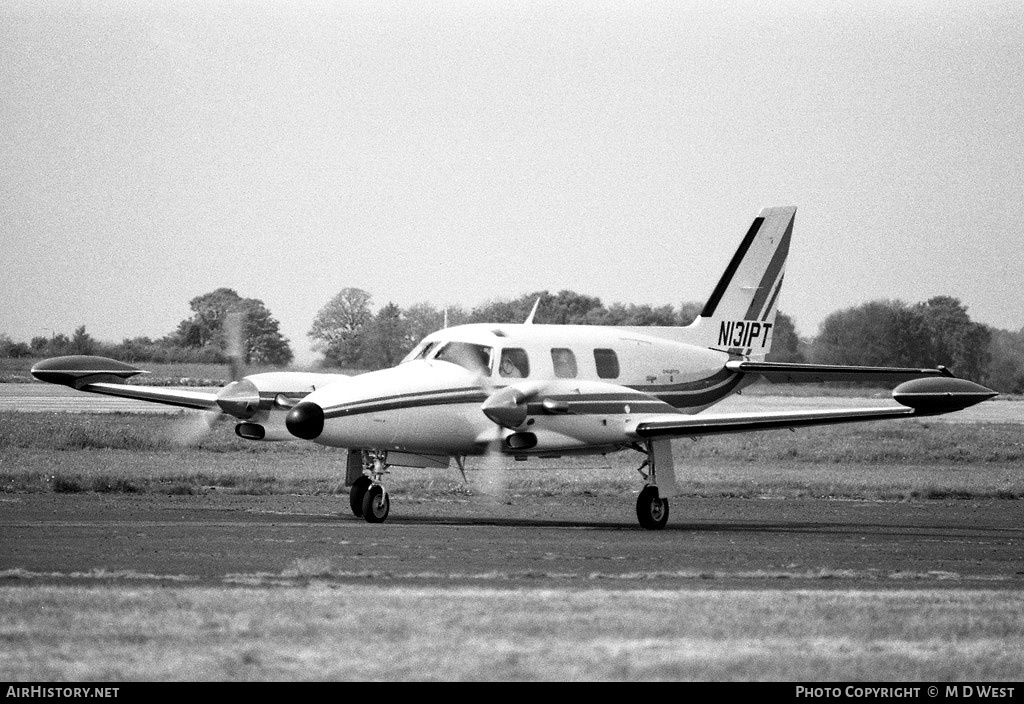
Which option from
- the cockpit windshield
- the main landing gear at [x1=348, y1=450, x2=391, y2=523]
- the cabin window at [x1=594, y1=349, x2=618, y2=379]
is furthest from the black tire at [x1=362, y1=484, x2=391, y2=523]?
the cabin window at [x1=594, y1=349, x2=618, y2=379]

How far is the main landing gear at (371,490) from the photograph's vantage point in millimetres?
23406

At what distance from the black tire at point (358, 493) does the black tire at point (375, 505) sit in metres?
0.33

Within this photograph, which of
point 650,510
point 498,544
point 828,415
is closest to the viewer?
point 498,544

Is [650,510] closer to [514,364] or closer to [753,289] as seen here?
[514,364]

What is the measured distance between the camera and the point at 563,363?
82.7ft

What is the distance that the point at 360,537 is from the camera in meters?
20.4

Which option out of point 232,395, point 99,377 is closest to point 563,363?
point 232,395

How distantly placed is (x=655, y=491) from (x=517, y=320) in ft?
103

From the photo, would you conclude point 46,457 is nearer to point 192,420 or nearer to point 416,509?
point 192,420

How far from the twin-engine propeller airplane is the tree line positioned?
108 inches

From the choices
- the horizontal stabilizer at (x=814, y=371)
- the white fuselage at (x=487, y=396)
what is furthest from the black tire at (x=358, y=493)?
the horizontal stabilizer at (x=814, y=371)

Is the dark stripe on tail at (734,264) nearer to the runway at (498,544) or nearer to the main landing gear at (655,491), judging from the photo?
the runway at (498,544)

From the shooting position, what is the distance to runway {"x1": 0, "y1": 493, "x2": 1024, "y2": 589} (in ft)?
52.0

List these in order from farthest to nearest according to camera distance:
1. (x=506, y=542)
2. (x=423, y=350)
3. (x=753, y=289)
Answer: (x=753, y=289), (x=423, y=350), (x=506, y=542)
